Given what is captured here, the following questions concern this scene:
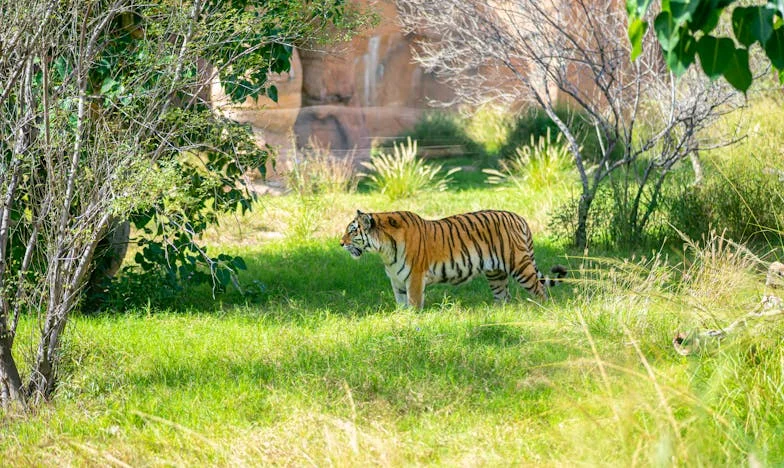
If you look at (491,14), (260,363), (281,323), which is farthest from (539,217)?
(260,363)

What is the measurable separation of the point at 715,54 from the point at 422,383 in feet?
9.70

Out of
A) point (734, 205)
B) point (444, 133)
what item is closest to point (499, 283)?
point (734, 205)

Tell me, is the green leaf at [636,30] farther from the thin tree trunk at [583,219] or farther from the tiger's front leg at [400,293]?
the thin tree trunk at [583,219]

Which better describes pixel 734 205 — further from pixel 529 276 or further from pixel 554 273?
pixel 529 276

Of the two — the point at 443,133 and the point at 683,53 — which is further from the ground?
the point at 683,53

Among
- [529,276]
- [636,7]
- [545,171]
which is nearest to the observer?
[636,7]

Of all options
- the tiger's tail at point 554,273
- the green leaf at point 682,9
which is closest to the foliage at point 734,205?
the tiger's tail at point 554,273

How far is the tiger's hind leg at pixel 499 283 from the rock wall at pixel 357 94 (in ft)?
32.4

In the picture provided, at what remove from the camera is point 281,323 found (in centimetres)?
718

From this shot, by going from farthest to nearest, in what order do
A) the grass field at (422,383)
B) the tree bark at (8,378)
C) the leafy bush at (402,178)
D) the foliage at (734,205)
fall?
the leafy bush at (402,178), the foliage at (734,205), the tree bark at (8,378), the grass field at (422,383)

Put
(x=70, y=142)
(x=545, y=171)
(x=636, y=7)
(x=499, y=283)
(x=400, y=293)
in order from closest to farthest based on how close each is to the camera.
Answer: (x=636, y=7) < (x=70, y=142) < (x=400, y=293) < (x=499, y=283) < (x=545, y=171)

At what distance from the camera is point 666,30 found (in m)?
2.88

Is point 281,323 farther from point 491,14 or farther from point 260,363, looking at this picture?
point 491,14

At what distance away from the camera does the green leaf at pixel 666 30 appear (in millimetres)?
2854
